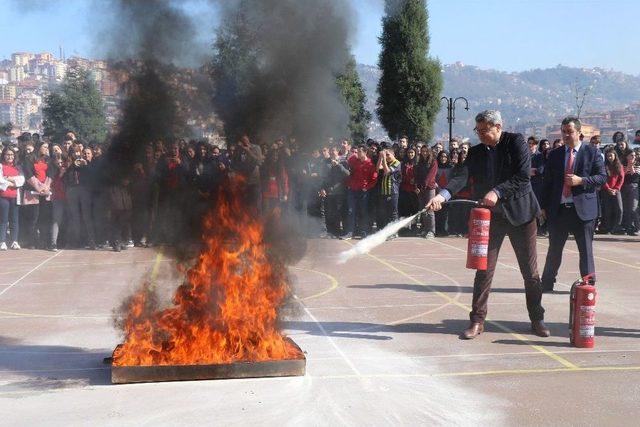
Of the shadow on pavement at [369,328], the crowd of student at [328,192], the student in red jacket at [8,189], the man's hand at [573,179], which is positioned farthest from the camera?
the student in red jacket at [8,189]

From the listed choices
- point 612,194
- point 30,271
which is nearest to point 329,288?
point 30,271

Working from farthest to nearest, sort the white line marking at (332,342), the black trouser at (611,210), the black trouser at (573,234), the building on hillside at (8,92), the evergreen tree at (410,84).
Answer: the evergreen tree at (410,84) < the black trouser at (611,210) < the building on hillside at (8,92) < the black trouser at (573,234) < the white line marking at (332,342)

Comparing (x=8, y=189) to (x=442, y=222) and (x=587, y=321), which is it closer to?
(x=442, y=222)

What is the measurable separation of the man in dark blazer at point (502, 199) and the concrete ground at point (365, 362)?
38cm

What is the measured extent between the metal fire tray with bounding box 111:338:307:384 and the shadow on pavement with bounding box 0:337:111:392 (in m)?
0.23

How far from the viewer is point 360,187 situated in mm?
16109

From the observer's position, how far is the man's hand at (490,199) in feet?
22.8

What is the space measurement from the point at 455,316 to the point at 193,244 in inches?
130

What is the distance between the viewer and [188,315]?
6.08 meters

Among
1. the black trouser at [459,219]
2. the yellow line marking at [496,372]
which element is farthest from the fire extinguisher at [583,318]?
the black trouser at [459,219]

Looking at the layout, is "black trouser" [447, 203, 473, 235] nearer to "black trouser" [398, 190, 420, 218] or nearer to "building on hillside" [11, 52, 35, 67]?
"black trouser" [398, 190, 420, 218]

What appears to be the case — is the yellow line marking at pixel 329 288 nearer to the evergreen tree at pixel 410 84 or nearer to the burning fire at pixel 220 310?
the burning fire at pixel 220 310

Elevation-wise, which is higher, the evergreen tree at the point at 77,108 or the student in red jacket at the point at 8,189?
the evergreen tree at the point at 77,108

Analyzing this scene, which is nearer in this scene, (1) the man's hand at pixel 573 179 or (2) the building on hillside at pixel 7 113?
(1) the man's hand at pixel 573 179
